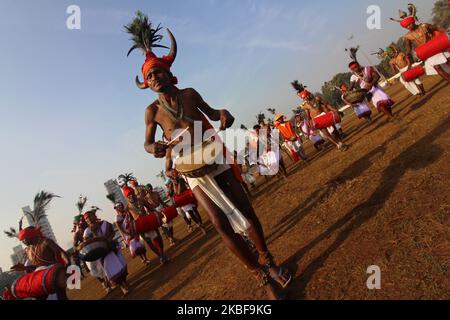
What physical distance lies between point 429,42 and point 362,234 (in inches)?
294

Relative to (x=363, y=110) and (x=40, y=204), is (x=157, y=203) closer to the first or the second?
(x=40, y=204)

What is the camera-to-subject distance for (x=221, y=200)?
11.4 ft

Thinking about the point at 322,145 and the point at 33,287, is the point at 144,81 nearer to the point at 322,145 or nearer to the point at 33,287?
the point at 33,287

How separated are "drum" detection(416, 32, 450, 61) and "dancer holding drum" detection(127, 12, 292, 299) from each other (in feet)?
24.8

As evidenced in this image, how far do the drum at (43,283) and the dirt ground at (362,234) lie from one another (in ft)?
5.75

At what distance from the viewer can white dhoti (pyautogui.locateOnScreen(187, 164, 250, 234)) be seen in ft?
11.1

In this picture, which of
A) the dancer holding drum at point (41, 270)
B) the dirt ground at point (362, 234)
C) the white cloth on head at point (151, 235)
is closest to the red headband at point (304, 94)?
the dirt ground at point (362, 234)

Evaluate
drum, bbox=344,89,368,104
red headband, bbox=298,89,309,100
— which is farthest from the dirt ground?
red headband, bbox=298,89,309,100

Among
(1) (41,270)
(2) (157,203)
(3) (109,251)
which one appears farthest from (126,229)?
(1) (41,270)

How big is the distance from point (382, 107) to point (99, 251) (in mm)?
9758

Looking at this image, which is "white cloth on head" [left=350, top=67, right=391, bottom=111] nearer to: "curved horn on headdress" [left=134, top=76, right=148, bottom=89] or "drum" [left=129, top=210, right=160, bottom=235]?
"drum" [left=129, top=210, right=160, bottom=235]
